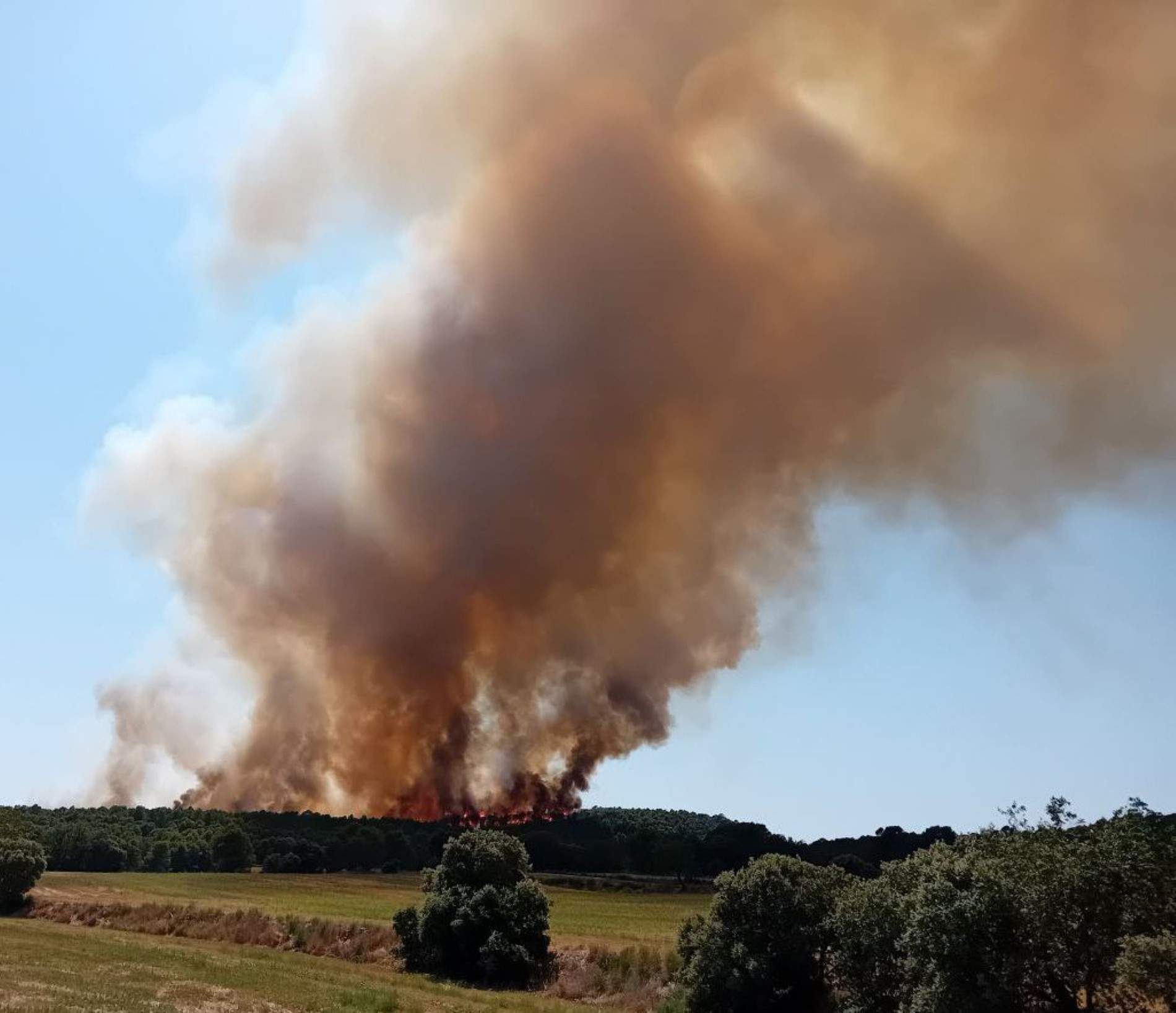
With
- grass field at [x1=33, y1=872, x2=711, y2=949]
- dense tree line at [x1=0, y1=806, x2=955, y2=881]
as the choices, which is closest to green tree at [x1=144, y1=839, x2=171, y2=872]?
dense tree line at [x1=0, y1=806, x2=955, y2=881]

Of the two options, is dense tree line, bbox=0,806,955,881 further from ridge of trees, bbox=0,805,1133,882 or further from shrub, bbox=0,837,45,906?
shrub, bbox=0,837,45,906

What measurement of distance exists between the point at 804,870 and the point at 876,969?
593 centimetres

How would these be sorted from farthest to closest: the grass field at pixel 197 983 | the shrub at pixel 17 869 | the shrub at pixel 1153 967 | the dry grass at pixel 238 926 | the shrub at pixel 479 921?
1. the shrub at pixel 17 869
2. the dry grass at pixel 238 926
3. the shrub at pixel 479 921
4. the grass field at pixel 197 983
5. the shrub at pixel 1153 967

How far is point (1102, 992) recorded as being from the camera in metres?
30.0

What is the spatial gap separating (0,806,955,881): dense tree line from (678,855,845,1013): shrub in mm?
73830

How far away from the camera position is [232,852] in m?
118

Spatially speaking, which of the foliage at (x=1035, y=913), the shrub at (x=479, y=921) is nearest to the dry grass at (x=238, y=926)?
the shrub at (x=479, y=921)

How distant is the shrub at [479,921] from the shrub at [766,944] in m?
13.1

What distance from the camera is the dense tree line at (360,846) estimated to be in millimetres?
117188

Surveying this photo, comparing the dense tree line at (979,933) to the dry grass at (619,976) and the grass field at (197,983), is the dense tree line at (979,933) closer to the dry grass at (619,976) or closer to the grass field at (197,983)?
the dry grass at (619,976)

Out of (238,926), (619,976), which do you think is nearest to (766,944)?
(619,976)

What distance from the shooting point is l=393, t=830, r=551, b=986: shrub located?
163 feet

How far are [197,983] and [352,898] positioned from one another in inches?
1750

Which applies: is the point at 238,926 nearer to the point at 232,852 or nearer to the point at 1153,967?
the point at 1153,967
